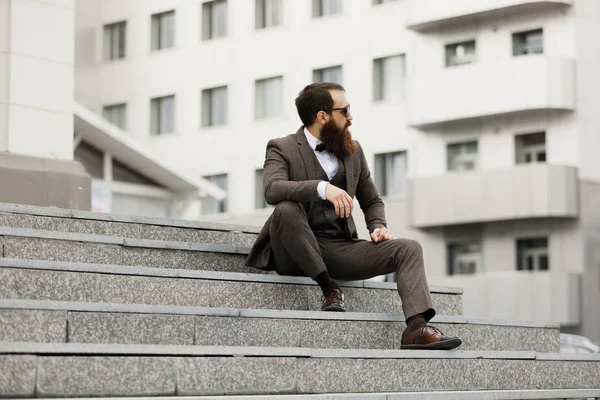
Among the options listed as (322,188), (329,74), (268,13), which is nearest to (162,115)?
(268,13)

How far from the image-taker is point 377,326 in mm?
7984

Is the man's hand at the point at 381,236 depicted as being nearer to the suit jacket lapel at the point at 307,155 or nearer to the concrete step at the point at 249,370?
the suit jacket lapel at the point at 307,155

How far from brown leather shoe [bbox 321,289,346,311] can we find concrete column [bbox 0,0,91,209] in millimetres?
3698

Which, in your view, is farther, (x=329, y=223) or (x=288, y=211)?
(x=329, y=223)

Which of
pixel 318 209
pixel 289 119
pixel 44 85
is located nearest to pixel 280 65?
pixel 289 119

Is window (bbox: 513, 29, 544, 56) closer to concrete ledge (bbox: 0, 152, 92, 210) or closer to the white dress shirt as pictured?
concrete ledge (bbox: 0, 152, 92, 210)

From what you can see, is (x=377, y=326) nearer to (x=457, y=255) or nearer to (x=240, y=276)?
(x=240, y=276)

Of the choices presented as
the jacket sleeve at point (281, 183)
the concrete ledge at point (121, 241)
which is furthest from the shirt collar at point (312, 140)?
the concrete ledge at point (121, 241)

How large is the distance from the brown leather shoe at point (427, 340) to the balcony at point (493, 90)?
91.6ft

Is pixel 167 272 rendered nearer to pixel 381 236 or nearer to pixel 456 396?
pixel 381 236

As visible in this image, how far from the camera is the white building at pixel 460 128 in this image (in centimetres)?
3497

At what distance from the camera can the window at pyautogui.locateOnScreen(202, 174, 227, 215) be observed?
4388 centimetres

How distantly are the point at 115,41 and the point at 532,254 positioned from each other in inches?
761

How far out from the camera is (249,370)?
6.52 meters
